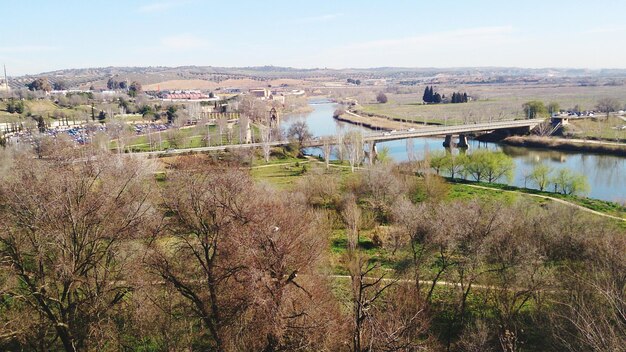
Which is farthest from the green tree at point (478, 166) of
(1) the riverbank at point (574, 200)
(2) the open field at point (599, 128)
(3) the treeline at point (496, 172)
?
(2) the open field at point (599, 128)

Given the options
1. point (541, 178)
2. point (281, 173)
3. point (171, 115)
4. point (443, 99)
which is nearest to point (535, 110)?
point (541, 178)

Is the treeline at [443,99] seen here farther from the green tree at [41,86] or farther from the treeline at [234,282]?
the treeline at [234,282]

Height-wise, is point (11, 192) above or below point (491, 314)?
above

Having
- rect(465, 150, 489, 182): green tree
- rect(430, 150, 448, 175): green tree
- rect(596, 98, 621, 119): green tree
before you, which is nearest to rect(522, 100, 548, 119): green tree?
rect(596, 98, 621, 119): green tree

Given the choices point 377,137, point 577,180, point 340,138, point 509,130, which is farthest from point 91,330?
point 509,130

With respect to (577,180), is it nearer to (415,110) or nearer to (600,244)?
(600,244)

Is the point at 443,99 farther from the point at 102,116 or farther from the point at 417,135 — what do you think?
the point at 102,116
